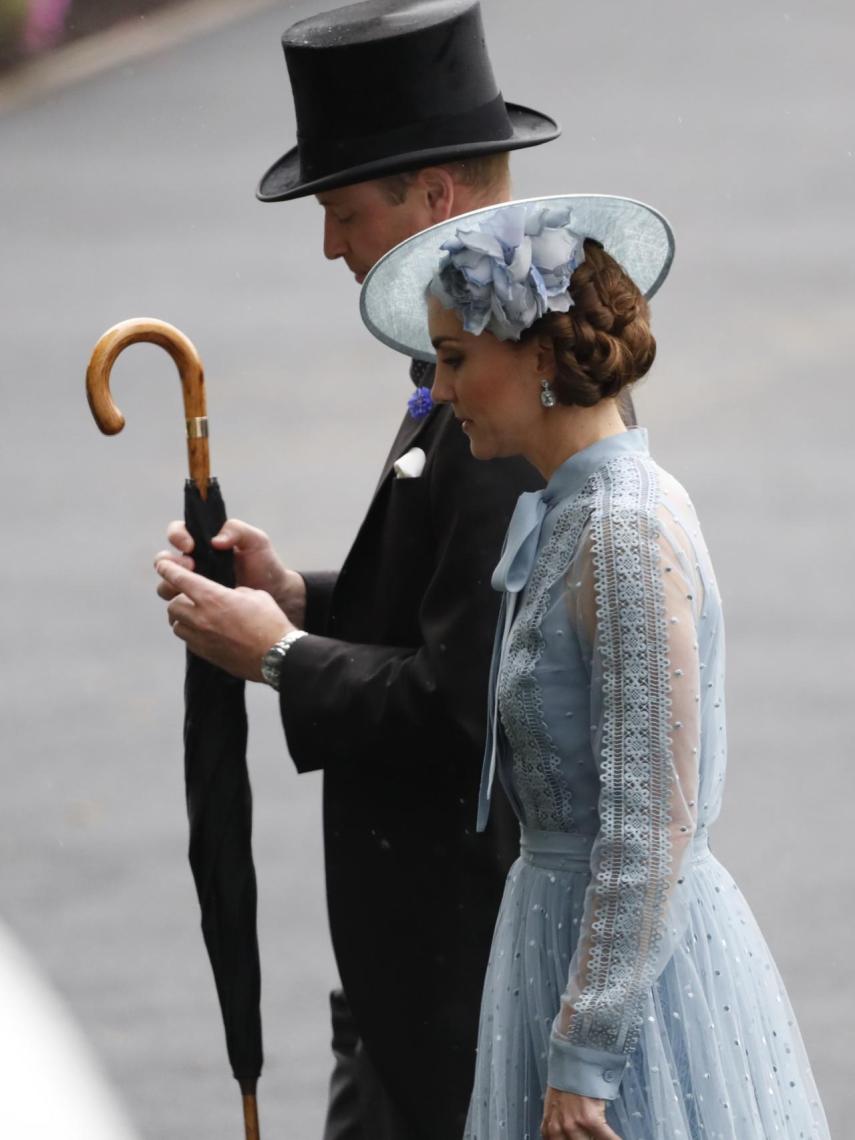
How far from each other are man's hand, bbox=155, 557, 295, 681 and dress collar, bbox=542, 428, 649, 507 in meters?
0.74

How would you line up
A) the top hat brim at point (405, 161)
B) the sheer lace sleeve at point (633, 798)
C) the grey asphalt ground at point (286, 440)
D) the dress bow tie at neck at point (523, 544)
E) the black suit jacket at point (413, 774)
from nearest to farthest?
the sheer lace sleeve at point (633, 798) < the dress bow tie at neck at point (523, 544) < the black suit jacket at point (413, 774) < the top hat brim at point (405, 161) < the grey asphalt ground at point (286, 440)

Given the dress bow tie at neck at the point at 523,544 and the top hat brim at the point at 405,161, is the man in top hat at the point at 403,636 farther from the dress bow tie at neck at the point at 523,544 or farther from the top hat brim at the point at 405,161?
the dress bow tie at neck at the point at 523,544

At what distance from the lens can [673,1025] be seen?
2682 millimetres

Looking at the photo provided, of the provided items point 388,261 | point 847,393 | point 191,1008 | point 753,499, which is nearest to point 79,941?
point 191,1008

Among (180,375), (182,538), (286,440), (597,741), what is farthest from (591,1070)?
(286,440)

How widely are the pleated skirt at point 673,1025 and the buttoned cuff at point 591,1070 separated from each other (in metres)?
0.07

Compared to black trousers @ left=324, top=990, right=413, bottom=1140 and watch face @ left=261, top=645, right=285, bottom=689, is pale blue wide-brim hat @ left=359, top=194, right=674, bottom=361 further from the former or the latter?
black trousers @ left=324, top=990, right=413, bottom=1140

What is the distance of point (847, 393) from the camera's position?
9891 millimetres

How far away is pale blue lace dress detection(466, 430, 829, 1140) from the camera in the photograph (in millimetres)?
2559

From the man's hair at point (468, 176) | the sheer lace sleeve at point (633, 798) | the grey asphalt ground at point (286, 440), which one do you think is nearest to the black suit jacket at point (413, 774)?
the grey asphalt ground at point (286, 440)

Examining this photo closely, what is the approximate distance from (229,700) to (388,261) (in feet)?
2.73

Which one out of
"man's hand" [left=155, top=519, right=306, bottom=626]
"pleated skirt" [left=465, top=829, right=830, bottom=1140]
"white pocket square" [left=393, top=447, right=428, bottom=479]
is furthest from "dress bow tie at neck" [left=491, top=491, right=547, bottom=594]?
"man's hand" [left=155, top=519, right=306, bottom=626]

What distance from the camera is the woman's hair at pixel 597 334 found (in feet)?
8.85

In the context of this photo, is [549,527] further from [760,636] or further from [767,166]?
[767,166]
